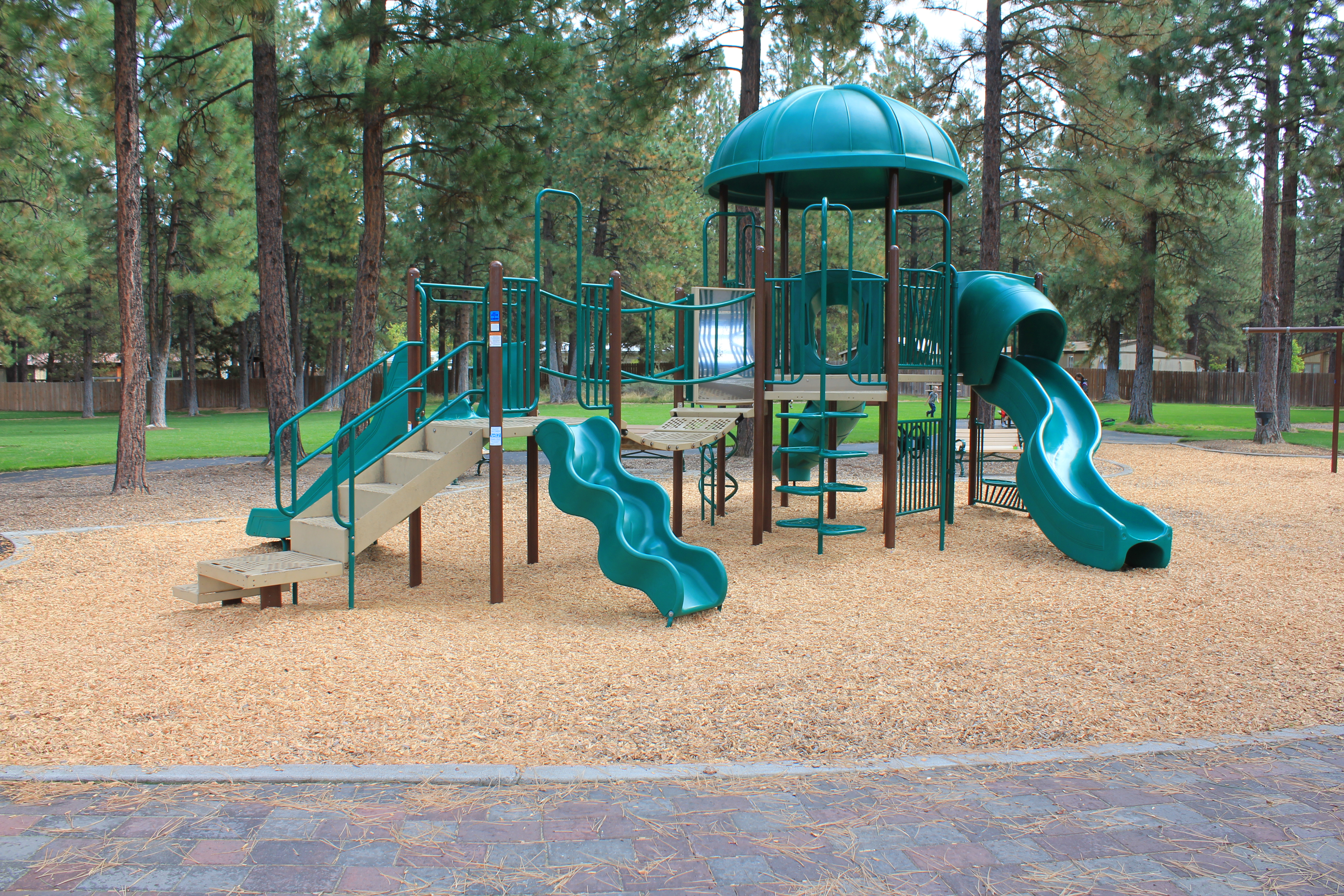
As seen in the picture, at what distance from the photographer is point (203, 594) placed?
6.28 m

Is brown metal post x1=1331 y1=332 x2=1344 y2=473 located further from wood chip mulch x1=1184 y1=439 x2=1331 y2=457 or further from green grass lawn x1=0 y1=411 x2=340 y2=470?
green grass lawn x1=0 y1=411 x2=340 y2=470

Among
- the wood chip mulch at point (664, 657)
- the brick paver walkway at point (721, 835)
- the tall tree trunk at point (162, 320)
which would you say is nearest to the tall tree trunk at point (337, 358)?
the tall tree trunk at point (162, 320)

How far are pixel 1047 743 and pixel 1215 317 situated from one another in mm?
54617

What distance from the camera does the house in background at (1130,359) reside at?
56719mm

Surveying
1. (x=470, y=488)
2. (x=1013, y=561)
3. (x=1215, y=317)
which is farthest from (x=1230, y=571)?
(x=1215, y=317)

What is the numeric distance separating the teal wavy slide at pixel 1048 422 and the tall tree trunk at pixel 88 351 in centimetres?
3602

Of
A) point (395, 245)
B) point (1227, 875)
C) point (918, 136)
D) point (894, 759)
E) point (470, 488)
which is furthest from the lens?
point (395, 245)

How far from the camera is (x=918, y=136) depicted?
9.43 m

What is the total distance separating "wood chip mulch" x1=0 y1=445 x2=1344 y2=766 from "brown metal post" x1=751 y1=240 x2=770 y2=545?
1.75 feet

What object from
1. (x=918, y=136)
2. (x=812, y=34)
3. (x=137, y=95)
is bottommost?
(x=918, y=136)

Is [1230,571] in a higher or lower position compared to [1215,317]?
lower

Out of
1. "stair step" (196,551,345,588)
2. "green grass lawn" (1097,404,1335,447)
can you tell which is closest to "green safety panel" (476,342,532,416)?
"stair step" (196,551,345,588)

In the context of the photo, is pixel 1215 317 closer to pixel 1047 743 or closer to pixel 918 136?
pixel 918 136

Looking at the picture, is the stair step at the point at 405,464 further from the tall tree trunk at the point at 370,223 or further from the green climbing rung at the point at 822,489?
the tall tree trunk at the point at 370,223
